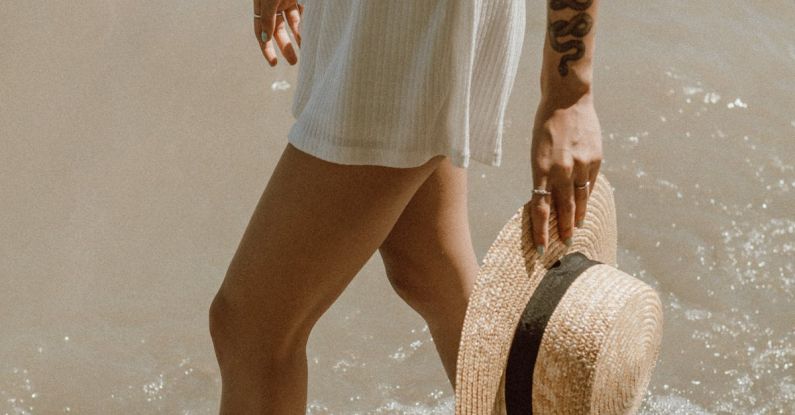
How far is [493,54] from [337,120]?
0.23 m

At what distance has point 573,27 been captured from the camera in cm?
140

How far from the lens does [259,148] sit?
114 inches

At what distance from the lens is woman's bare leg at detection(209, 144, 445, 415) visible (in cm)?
137

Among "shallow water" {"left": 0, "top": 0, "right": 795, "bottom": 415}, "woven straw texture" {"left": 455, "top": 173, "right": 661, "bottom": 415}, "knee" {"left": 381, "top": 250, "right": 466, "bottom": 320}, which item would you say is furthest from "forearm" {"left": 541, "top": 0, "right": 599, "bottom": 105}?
"shallow water" {"left": 0, "top": 0, "right": 795, "bottom": 415}

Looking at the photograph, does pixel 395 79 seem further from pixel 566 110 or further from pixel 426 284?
pixel 426 284

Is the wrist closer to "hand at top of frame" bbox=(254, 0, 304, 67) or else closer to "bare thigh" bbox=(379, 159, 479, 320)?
"bare thigh" bbox=(379, 159, 479, 320)

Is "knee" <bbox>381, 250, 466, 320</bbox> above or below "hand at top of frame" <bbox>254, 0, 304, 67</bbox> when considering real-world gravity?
below

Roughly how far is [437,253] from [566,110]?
13.6 inches

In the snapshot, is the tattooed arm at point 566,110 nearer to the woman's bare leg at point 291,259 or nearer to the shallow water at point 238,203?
the woman's bare leg at point 291,259

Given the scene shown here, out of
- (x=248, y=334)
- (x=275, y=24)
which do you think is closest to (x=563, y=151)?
(x=248, y=334)

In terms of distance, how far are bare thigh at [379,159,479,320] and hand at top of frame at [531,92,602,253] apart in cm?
20

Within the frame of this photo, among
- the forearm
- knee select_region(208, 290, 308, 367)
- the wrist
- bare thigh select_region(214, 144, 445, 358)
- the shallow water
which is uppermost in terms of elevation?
the forearm

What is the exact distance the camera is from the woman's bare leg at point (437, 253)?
5.36ft

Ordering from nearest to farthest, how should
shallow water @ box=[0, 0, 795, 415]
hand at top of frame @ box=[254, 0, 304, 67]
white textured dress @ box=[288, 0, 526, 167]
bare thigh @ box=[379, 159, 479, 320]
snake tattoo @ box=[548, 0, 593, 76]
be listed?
1. white textured dress @ box=[288, 0, 526, 167]
2. snake tattoo @ box=[548, 0, 593, 76]
3. bare thigh @ box=[379, 159, 479, 320]
4. hand at top of frame @ box=[254, 0, 304, 67]
5. shallow water @ box=[0, 0, 795, 415]
